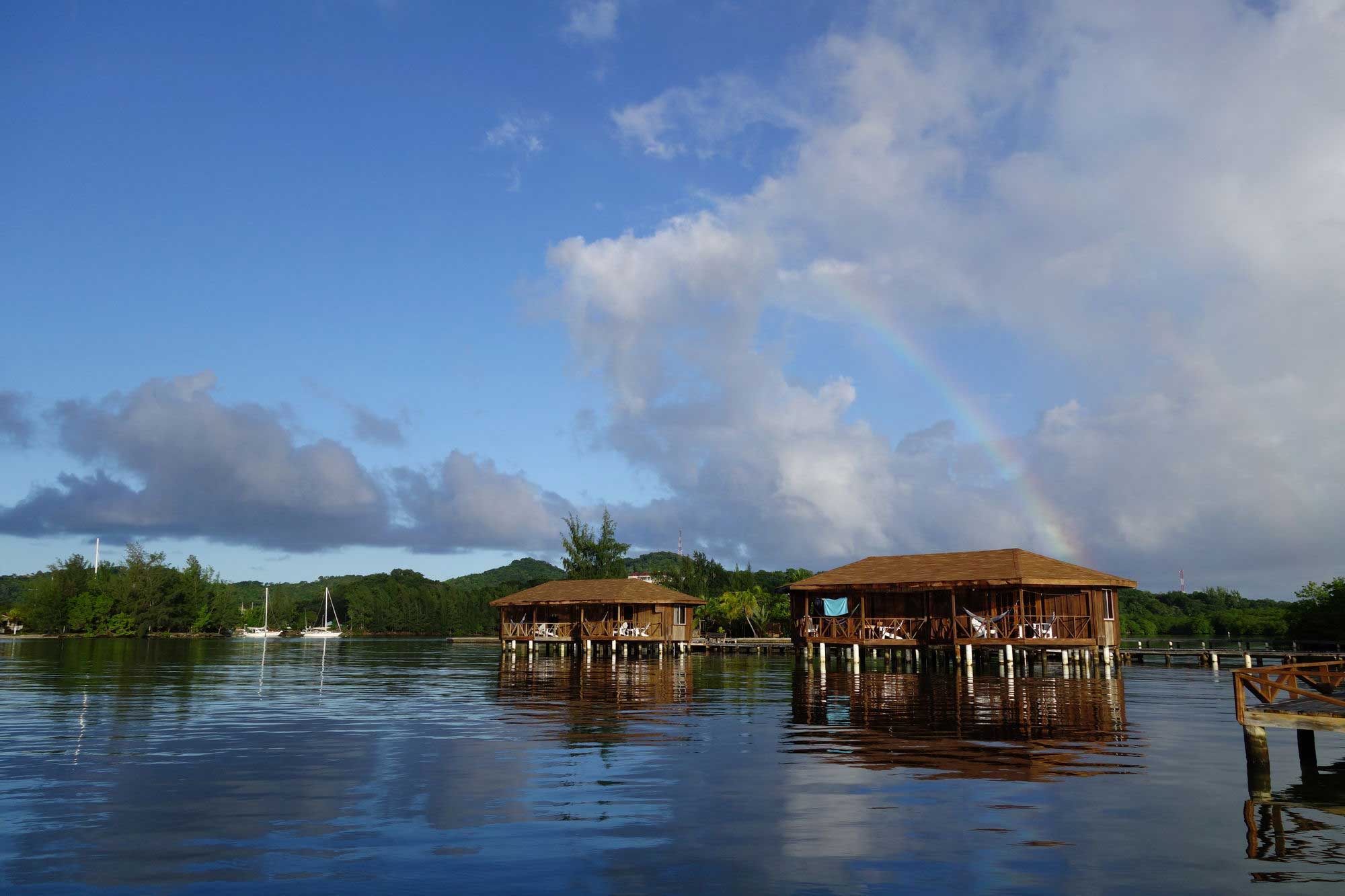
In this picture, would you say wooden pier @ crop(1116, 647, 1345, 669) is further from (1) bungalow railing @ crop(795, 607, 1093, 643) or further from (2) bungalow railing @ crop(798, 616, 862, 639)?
(2) bungalow railing @ crop(798, 616, 862, 639)

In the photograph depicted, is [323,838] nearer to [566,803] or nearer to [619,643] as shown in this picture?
[566,803]

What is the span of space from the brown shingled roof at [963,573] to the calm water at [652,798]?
559 inches

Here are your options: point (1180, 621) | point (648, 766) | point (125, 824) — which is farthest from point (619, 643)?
point (1180, 621)

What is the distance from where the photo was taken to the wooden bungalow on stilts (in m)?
44.1

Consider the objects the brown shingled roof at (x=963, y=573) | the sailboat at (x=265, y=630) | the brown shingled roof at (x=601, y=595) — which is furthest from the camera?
the sailboat at (x=265, y=630)

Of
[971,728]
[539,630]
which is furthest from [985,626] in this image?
[539,630]

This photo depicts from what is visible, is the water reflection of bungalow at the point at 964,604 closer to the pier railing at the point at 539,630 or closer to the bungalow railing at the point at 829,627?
the bungalow railing at the point at 829,627

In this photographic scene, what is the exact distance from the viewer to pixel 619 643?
67812mm

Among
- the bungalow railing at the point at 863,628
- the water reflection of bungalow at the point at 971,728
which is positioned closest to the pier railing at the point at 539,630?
the bungalow railing at the point at 863,628

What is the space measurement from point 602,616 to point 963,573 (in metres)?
28.9

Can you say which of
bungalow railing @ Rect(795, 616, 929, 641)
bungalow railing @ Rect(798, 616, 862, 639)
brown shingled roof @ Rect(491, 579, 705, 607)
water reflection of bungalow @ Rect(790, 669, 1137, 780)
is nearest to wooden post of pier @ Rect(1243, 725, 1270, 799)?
water reflection of bungalow @ Rect(790, 669, 1137, 780)

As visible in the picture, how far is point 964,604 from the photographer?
47.6m

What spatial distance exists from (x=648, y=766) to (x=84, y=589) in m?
128

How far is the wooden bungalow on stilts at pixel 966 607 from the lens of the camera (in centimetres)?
4409
